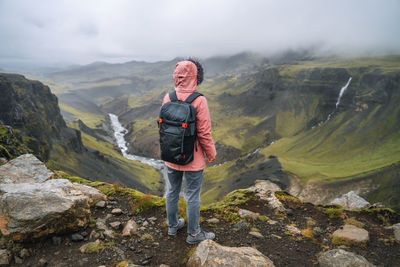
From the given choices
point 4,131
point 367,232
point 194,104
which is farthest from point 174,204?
point 4,131

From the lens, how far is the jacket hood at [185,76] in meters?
5.53

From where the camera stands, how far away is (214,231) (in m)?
7.16

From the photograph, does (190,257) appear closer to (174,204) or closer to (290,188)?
(174,204)

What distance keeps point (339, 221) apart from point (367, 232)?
4.57ft

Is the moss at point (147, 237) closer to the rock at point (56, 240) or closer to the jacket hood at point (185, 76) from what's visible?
the rock at point (56, 240)

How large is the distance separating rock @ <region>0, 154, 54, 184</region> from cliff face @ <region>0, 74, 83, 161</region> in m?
27.7

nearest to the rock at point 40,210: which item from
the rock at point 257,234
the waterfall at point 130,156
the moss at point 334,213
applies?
the rock at point 257,234

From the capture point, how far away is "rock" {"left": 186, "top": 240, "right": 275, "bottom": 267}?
464 centimetres

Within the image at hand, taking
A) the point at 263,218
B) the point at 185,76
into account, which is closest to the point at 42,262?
the point at 185,76

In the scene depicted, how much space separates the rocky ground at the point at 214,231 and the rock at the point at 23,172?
4.50 feet

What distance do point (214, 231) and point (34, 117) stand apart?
71.8 meters

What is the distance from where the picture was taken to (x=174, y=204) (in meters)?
6.20

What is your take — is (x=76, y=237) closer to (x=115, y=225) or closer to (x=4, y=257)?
(x=115, y=225)

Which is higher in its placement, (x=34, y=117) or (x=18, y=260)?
(x=18, y=260)
